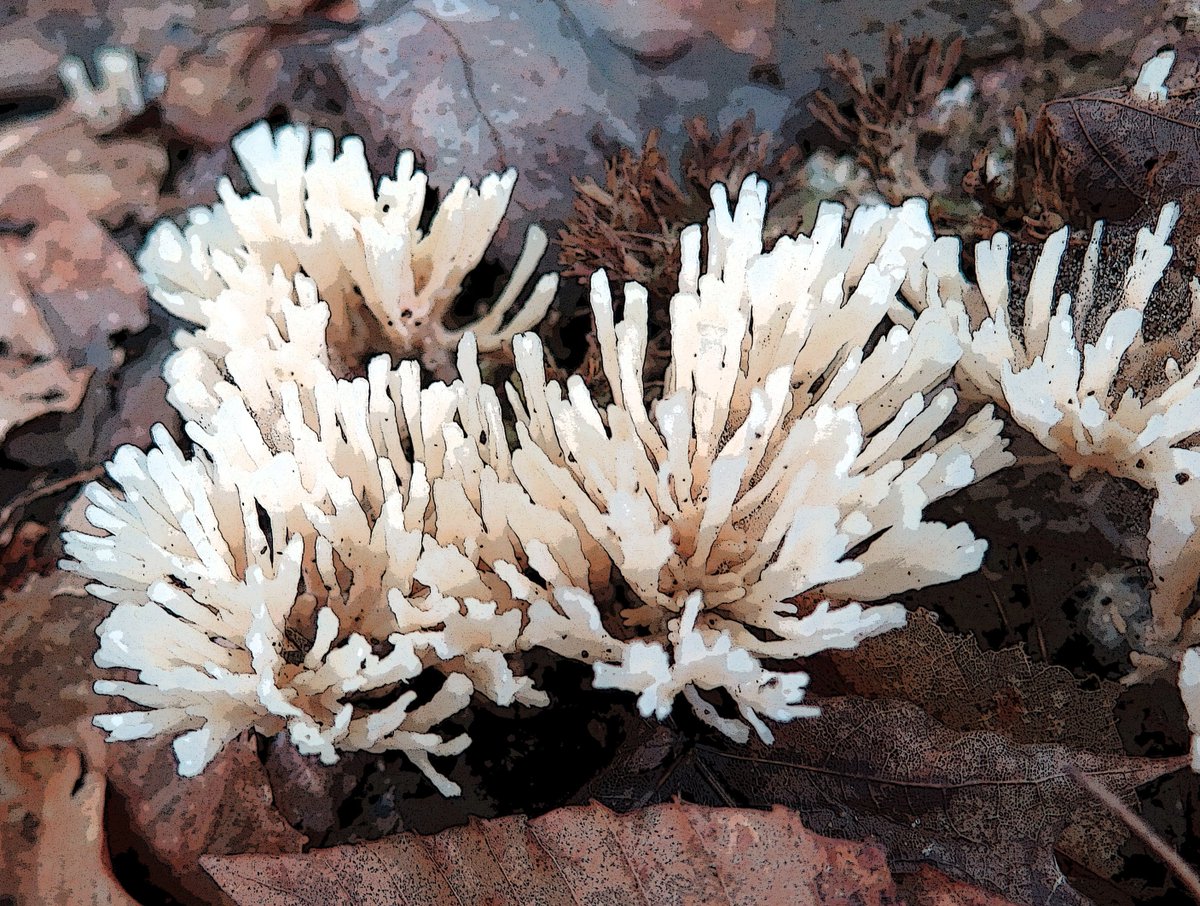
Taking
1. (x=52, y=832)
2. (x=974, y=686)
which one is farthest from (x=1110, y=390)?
(x=52, y=832)

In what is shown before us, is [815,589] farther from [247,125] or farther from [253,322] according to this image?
[247,125]

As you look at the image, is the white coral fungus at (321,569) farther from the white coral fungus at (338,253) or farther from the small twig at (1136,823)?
the small twig at (1136,823)

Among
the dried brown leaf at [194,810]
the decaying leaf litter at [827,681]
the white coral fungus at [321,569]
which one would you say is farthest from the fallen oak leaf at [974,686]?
the dried brown leaf at [194,810]

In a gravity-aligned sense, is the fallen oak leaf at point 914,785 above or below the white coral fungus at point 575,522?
below

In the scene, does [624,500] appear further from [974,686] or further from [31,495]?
[31,495]

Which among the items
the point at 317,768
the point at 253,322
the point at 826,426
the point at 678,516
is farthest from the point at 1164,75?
the point at 317,768

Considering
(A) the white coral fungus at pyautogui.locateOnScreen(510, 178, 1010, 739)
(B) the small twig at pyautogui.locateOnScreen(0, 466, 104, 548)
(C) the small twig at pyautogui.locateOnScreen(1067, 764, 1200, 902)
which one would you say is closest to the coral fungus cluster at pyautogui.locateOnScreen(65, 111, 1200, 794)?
(A) the white coral fungus at pyautogui.locateOnScreen(510, 178, 1010, 739)
